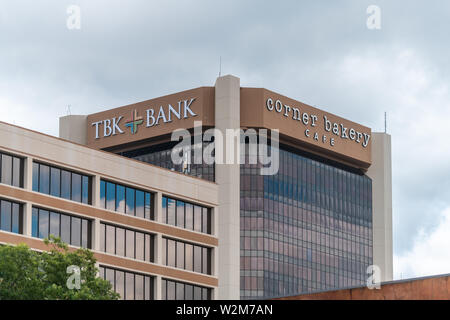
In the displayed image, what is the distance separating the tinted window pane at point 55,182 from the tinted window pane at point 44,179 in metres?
0.34

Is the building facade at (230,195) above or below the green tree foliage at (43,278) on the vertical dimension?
above

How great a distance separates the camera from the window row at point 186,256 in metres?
91.9

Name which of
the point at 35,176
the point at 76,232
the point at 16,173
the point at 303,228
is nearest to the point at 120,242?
the point at 76,232

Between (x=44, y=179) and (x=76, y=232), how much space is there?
5.06 meters

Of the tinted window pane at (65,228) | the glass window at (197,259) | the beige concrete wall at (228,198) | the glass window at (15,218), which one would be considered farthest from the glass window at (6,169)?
the beige concrete wall at (228,198)

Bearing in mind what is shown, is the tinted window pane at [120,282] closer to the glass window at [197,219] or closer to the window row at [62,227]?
the window row at [62,227]

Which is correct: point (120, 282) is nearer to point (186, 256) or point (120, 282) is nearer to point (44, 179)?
point (186, 256)

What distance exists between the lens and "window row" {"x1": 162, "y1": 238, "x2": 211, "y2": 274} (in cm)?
9188

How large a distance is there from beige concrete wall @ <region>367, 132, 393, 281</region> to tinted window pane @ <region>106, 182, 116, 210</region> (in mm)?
70600

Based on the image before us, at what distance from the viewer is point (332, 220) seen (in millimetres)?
144625

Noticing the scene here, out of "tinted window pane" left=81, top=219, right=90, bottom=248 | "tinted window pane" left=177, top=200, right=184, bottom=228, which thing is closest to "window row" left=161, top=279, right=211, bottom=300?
"tinted window pane" left=177, top=200, right=184, bottom=228

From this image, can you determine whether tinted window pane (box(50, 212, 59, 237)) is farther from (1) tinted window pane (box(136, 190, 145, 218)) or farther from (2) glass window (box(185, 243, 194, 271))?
(2) glass window (box(185, 243, 194, 271))
